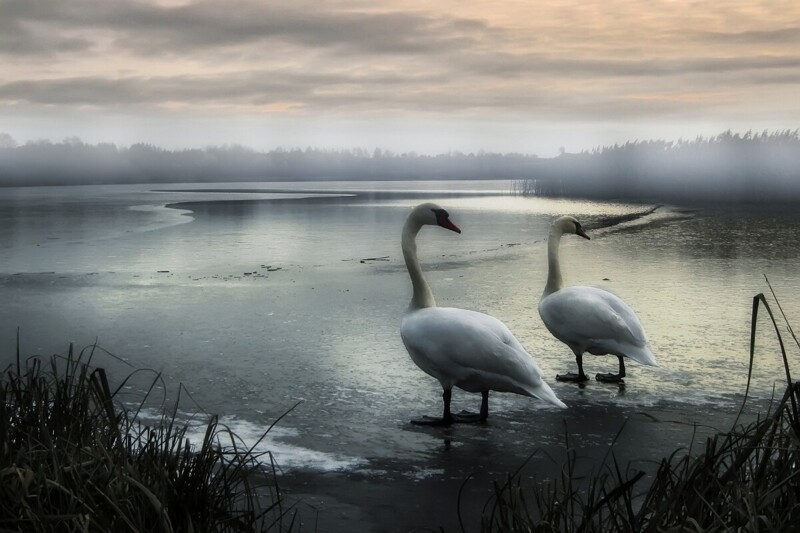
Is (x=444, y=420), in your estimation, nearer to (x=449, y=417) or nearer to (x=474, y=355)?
(x=449, y=417)

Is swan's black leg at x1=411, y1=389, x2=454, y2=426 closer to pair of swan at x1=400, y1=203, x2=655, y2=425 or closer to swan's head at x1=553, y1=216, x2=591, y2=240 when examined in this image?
pair of swan at x1=400, y1=203, x2=655, y2=425

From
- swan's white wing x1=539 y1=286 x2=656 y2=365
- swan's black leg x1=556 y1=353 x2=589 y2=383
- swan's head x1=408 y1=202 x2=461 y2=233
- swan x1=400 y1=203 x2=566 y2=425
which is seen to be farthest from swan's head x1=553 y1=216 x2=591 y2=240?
swan x1=400 y1=203 x2=566 y2=425

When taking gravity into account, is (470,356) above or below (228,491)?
above

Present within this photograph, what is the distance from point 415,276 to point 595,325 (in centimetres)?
142

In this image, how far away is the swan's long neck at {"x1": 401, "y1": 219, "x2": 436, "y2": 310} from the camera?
6637mm

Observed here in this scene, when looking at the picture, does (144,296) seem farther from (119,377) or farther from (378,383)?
(378,383)

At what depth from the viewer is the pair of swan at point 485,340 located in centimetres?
588

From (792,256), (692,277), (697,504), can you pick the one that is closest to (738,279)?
(692,277)

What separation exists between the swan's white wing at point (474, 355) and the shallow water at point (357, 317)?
316 millimetres

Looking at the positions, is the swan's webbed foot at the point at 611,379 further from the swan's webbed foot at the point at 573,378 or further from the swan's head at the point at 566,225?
the swan's head at the point at 566,225

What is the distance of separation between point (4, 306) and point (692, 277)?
376 inches

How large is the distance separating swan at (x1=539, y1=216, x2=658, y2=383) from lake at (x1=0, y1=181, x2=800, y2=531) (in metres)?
0.29

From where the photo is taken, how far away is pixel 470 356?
5.88 m

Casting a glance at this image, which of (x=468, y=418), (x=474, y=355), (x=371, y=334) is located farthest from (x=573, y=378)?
(x=371, y=334)
